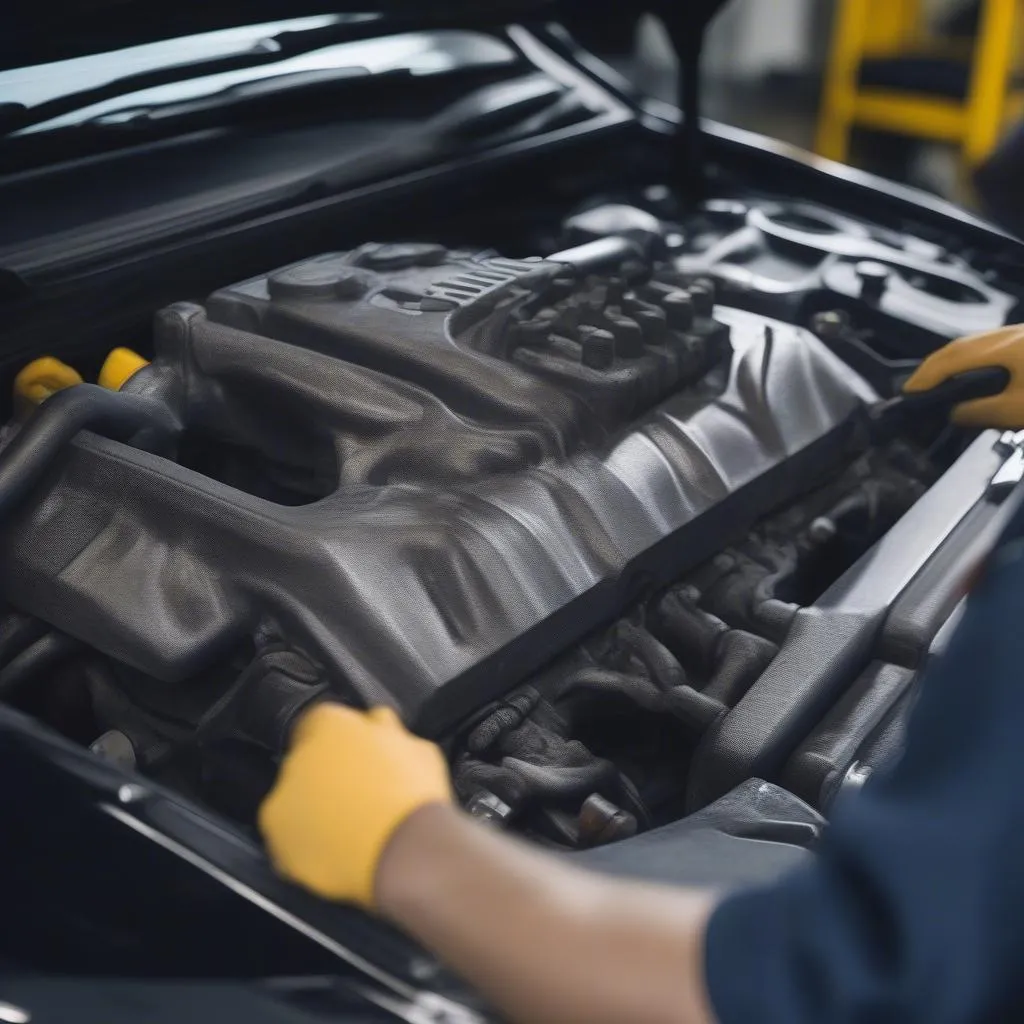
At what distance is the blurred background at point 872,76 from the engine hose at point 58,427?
2499 mm

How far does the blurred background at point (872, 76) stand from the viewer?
3568mm

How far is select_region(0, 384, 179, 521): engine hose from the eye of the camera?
0.89 meters

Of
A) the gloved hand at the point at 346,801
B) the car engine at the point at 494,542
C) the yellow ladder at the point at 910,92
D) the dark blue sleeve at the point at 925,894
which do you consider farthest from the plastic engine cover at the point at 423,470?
the yellow ladder at the point at 910,92

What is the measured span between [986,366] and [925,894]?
862 mm

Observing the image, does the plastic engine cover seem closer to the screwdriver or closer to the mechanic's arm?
the screwdriver

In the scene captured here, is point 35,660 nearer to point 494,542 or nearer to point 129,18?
point 494,542

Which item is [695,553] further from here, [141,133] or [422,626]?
[141,133]

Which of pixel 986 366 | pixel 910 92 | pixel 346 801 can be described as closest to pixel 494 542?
pixel 346 801

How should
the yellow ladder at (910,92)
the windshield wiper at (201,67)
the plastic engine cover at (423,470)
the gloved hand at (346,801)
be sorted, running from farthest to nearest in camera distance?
the yellow ladder at (910,92)
the windshield wiper at (201,67)
the plastic engine cover at (423,470)
the gloved hand at (346,801)

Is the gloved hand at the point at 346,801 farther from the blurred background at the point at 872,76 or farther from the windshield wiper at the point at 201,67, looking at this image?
the blurred background at the point at 872,76

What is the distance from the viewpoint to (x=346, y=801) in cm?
60

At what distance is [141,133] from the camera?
118 centimetres

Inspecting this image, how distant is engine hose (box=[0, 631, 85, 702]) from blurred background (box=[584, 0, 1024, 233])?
2643 millimetres

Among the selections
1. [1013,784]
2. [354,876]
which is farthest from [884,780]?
[354,876]
